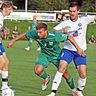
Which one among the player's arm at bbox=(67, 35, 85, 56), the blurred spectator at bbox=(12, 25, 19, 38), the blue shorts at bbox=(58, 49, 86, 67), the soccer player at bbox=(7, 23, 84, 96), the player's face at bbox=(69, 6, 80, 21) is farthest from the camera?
the blurred spectator at bbox=(12, 25, 19, 38)

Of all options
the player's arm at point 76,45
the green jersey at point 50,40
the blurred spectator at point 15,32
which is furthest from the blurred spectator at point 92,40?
the player's arm at point 76,45

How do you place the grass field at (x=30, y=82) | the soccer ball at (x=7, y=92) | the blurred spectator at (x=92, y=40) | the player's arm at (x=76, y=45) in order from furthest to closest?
1. the blurred spectator at (x=92, y=40)
2. the grass field at (x=30, y=82)
3. the player's arm at (x=76, y=45)
4. the soccer ball at (x=7, y=92)

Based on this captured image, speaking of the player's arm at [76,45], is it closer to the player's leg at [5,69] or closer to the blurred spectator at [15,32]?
the player's leg at [5,69]

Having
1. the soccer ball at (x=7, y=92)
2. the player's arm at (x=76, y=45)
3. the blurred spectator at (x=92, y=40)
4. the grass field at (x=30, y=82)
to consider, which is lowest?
the blurred spectator at (x=92, y=40)

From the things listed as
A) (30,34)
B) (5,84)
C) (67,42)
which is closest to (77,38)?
(67,42)

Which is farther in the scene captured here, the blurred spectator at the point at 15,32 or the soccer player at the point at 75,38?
the blurred spectator at the point at 15,32

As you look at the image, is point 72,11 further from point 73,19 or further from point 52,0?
point 52,0

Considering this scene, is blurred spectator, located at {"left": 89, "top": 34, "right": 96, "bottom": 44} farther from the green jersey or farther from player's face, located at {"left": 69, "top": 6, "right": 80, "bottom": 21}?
player's face, located at {"left": 69, "top": 6, "right": 80, "bottom": 21}

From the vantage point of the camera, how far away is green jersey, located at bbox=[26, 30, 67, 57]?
1210 centimetres

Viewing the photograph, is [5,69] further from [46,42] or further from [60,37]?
[60,37]

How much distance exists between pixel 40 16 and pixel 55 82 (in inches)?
1579

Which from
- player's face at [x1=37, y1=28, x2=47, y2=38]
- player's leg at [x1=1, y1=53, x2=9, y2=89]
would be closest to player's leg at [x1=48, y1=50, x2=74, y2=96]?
player's face at [x1=37, y1=28, x2=47, y2=38]

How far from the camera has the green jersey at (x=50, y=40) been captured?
12.1 m

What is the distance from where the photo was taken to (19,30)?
49812mm
